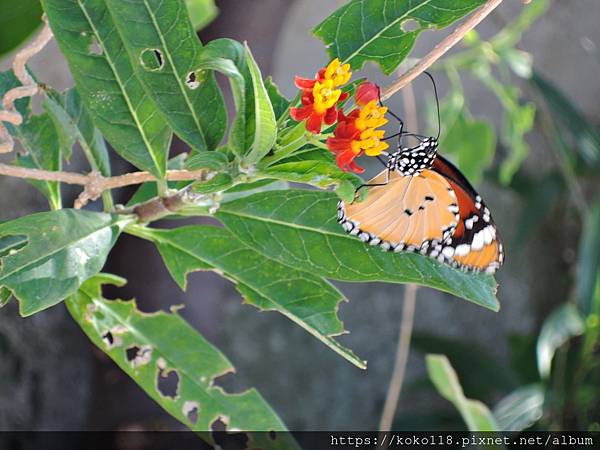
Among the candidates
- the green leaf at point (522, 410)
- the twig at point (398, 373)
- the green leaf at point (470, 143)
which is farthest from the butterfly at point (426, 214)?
the green leaf at point (522, 410)

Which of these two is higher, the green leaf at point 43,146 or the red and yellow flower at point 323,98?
the red and yellow flower at point 323,98

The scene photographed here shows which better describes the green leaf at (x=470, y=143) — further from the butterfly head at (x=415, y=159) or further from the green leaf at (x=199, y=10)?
the butterfly head at (x=415, y=159)

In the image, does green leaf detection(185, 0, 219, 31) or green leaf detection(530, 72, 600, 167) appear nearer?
green leaf detection(185, 0, 219, 31)

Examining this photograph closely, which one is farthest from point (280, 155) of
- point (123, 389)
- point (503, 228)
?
point (503, 228)

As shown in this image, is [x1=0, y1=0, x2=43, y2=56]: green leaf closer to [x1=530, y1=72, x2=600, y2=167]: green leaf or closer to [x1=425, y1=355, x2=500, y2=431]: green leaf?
[x1=425, y1=355, x2=500, y2=431]: green leaf

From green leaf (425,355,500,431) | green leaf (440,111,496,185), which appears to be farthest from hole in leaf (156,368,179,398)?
green leaf (440,111,496,185)

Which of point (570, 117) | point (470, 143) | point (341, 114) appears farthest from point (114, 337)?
point (570, 117)
